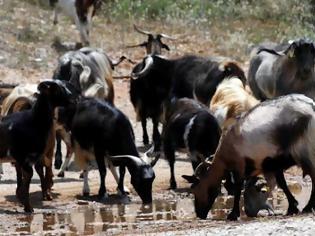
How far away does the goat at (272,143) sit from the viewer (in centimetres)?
1320

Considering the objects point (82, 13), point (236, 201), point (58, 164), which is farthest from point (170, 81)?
point (236, 201)

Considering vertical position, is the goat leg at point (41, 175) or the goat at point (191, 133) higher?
the goat at point (191, 133)

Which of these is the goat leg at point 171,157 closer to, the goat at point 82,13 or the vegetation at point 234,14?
the goat at point 82,13

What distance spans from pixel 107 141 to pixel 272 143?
382cm

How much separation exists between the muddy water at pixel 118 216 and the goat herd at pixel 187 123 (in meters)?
0.35

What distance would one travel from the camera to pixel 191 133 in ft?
55.9

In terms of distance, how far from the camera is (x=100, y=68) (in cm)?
2069

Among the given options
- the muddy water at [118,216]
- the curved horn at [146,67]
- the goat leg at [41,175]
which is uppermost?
the curved horn at [146,67]

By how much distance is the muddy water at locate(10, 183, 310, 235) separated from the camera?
45.8ft

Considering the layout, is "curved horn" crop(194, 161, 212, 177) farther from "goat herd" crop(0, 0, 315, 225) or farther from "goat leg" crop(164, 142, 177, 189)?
"goat leg" crop(164, 142, 177, 189)

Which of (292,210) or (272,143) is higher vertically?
(272,143)

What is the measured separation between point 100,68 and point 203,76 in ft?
6.31

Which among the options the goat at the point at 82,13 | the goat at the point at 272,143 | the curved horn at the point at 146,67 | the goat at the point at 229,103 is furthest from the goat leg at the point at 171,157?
the goat at the point at 82,13

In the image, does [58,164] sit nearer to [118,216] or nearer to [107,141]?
[107,141]
